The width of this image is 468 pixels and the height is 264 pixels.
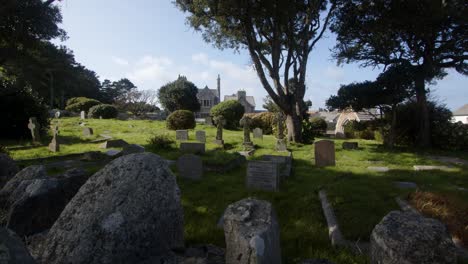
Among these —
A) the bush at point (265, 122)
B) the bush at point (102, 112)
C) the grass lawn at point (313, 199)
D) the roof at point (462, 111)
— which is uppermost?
the roof at point (462, 111)

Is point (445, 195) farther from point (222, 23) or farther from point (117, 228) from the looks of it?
point (222, 23)

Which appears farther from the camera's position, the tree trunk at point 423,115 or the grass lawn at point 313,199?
the tree trunk at point 423,115

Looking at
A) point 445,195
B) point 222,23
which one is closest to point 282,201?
point 445,195

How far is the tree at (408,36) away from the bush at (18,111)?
19635 millimetres

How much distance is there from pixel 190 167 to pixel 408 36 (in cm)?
1819

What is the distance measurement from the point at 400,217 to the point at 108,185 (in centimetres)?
282

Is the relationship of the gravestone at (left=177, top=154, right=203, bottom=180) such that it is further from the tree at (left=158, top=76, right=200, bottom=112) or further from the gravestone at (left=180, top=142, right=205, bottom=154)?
the tree at (left=158, top=76, right=200, bottom=112)

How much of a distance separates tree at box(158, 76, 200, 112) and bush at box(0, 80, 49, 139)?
25.7 m

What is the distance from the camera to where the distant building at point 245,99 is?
76.0 m

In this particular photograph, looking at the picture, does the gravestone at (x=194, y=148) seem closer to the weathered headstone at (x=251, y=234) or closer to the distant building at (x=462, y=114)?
the weathered headstone at (x=251, y=234)

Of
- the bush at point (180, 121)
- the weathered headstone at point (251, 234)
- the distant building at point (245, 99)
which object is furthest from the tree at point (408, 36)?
the distant building at point (245, 99)

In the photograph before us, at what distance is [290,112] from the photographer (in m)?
20.0

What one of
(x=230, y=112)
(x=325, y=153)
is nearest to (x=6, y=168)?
(x=325, y=153)

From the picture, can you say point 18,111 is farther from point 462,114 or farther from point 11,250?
point 462,114
